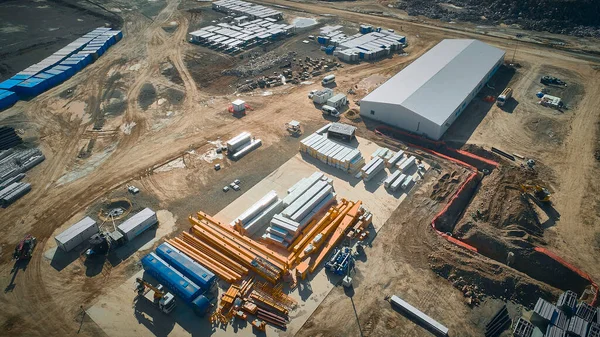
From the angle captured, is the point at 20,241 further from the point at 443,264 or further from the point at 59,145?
the point at 443,264

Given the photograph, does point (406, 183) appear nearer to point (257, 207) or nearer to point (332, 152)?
point (332, 152)

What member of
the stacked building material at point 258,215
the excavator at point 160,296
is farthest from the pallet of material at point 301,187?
the excavator at point 160,296

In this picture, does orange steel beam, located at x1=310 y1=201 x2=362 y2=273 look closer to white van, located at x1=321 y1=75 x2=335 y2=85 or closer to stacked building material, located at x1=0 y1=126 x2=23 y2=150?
white van, located at x1=321 y1=75 x2=335 y2=85

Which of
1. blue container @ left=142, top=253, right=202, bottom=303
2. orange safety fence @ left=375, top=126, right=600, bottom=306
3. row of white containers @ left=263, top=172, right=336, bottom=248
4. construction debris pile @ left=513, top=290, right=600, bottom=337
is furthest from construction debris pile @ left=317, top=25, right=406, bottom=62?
construction debris pile @ left=513, top=290, right=600, bottom=337

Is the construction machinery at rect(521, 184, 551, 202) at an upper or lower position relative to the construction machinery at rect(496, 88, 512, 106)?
lower

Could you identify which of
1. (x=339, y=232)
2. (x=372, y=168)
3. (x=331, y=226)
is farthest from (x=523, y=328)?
(x=372, y=168)

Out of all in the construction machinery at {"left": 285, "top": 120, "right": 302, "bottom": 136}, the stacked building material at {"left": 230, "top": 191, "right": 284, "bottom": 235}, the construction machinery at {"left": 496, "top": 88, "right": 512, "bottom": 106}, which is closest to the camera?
the stacked building material at {"left": 230, "top": 191, "right": 284, "bottom": 235}
